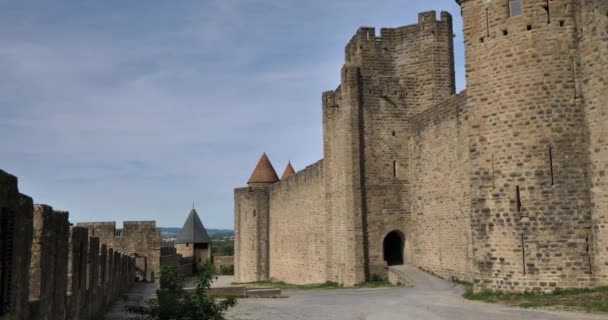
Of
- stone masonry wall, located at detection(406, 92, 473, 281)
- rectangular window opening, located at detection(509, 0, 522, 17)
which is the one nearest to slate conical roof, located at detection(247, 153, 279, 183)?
stone masonry wall, located at detection(406, 92, 473, 281)

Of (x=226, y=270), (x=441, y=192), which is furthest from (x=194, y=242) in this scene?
(x=441, y=192)

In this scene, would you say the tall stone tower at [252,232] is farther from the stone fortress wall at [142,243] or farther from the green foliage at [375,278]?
the green foliage at [375,278]

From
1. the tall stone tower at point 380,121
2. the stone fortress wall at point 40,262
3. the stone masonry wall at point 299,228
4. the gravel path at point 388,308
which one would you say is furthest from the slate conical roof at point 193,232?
the stone fortress wall at point 40,262

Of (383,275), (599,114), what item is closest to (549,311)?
(599,114)

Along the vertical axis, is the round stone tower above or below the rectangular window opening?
below

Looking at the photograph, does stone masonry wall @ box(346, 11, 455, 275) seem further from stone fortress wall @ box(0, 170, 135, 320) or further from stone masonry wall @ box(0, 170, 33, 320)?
stone masonry wall @ box(0, 170, 33, 320)

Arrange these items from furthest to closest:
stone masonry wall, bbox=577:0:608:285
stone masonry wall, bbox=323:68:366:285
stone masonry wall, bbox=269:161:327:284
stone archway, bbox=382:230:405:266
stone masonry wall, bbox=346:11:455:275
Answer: stone masonry wall, bbox=269:161:327:284 < stone archway, bbox=382:230:405:266 < stone masonry wall, bbox=346:11:455:275 < stone masonry wall, bbox=323:68:366:285 < stone masonry wall, bbox=577:0:608:285

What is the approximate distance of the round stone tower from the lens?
13953mm

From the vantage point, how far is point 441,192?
20844 mm

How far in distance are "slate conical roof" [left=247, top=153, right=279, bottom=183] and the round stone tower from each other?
98.9 feet

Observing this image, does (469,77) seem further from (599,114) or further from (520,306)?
(520,306)

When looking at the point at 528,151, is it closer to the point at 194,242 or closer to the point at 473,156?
the point at 473,156

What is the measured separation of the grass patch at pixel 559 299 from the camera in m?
11.5

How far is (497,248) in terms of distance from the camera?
14.8m
